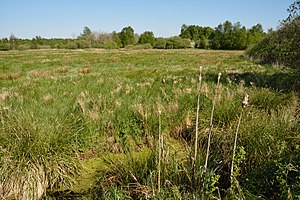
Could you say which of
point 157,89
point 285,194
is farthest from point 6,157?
point 157,89

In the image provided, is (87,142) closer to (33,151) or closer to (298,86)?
(33,151)

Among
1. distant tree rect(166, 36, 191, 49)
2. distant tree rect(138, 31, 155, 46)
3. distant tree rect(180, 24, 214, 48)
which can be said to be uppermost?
distant tree rect(180, 24, 214, 48)

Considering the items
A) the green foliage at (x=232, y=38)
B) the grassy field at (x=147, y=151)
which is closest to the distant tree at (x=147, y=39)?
the green foliage at (x=232, y=38)

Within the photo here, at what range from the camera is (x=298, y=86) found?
320 inches

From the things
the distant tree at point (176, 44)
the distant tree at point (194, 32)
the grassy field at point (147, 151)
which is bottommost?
the grassy field at point (147, 151)

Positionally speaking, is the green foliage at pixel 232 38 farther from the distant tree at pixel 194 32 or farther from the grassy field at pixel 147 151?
the grassy field at pixel 147 151

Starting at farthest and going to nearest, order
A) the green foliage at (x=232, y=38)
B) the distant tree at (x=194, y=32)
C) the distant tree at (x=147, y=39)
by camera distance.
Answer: the distant tree at (x=194, y=32) → the distant tree at (x=147, y=39) → the green foliage at (x=232, y=38)

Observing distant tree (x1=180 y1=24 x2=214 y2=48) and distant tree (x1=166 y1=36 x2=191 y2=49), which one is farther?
distant tree (x1=180 y1=24 x2=214 y2=48)

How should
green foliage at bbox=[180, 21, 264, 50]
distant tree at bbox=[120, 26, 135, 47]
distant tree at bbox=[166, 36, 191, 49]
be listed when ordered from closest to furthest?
1. green foliage at bbox=[180, 21, 264, 50]
2. distant tree at bbox=[166, 36, 191, 49]
3. distant tree at bbox=[120, 26, 135, 47]

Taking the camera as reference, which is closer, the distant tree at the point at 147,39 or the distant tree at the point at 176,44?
the distant tree at the point at 176,44

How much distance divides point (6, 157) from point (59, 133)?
95 centimetres

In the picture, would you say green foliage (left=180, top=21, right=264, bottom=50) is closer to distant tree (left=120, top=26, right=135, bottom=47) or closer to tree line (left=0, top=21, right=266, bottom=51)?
tree line (left=0, top=21, right=266, bottom=51)

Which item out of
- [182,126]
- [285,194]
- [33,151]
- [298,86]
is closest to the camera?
[285,194]

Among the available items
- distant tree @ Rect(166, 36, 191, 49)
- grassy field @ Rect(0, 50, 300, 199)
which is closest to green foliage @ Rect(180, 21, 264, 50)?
distant tree @ Rect(166, 36, 191, 49)
